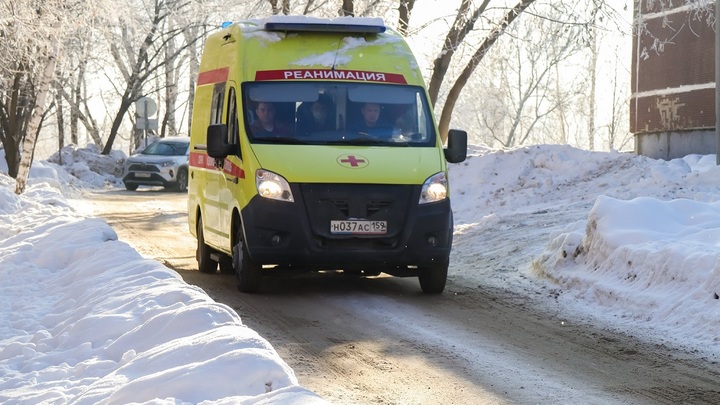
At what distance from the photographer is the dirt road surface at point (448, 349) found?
7117 millimetres

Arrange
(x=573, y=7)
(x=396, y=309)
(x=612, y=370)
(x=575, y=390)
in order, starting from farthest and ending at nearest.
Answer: (x=573, y=7), (x=396, y=309), (x=612, y=370), (x=575, y=390)

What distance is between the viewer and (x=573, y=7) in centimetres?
2241

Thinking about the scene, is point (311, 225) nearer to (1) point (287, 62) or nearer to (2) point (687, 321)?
(1) point (287, 62)

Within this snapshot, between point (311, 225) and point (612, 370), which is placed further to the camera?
point (311, 225)

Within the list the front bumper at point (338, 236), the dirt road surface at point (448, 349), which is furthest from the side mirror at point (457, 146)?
the dirt road surface at point (448, 349)

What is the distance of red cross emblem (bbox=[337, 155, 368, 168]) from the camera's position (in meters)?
11.2

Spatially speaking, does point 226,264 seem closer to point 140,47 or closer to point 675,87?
point 675,87

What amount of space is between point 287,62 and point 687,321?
482cm

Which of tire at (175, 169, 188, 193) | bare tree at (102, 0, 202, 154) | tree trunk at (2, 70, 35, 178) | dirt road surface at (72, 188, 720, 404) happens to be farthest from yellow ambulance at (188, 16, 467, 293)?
bare tree at (102, 0, 202, 154)

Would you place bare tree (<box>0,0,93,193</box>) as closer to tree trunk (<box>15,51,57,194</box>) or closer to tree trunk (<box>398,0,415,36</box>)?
tree trunk (<box>15,51,57,194</box>)

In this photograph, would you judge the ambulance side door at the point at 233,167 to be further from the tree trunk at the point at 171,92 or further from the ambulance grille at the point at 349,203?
the tree trunk at the point at 171,92

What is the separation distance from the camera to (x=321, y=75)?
1216 cm

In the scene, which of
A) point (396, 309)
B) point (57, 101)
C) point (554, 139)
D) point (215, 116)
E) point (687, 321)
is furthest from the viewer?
point (554, 139)

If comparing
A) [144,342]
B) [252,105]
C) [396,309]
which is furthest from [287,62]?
[144,342]
